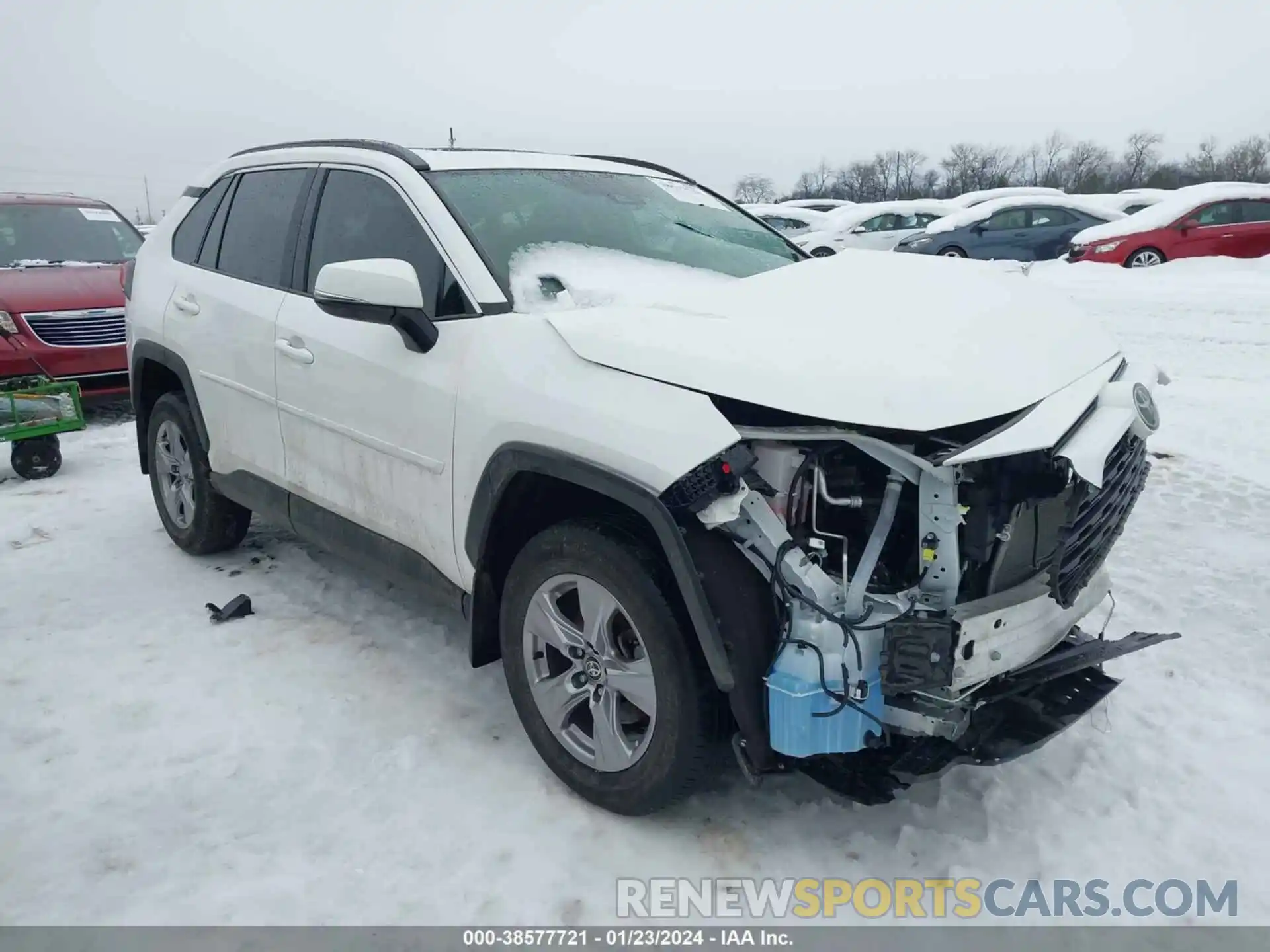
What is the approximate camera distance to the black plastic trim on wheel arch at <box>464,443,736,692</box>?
2303 mm

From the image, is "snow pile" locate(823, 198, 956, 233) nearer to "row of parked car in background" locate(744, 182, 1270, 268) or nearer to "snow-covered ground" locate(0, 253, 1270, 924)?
"row of parked car in background" locate(744, 182, 1270, 268)

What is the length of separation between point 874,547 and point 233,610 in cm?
300

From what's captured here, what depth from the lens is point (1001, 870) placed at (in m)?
2.57

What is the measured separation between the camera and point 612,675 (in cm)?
263

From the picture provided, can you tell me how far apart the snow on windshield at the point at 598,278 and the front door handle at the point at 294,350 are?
95cm

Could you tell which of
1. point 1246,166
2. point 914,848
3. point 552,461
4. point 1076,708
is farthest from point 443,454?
point 1246,166

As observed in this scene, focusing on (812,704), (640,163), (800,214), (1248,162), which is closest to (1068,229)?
(800,214)

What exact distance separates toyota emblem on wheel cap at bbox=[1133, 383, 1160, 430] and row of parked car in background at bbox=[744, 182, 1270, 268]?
9.06 m

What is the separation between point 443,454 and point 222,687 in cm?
138

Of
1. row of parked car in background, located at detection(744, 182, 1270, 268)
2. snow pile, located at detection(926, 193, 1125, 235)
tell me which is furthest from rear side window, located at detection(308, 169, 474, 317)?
snow pile, located at detection(926, 193, 1125, 235)

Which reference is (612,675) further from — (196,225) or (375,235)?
(196,225)

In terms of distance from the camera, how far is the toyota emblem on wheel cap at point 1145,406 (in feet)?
8.14

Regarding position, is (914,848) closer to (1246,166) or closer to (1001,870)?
(1001,870)
